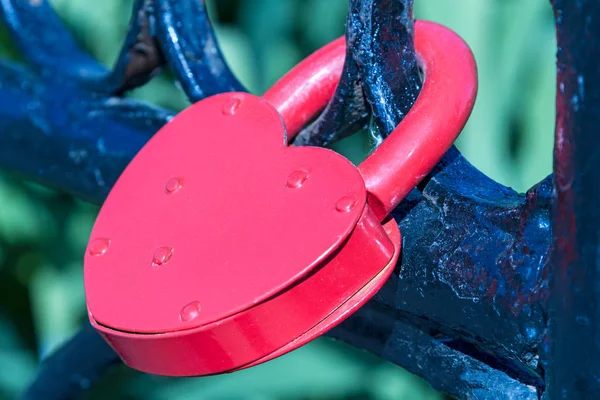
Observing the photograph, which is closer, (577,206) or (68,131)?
(577,206)

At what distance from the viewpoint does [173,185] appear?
381mm

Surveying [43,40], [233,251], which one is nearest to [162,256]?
[233,251]

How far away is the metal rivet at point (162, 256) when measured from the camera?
1.15 ft

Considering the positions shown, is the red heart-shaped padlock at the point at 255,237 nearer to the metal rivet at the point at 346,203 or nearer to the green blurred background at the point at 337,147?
the metal rivet at the point at 346,203

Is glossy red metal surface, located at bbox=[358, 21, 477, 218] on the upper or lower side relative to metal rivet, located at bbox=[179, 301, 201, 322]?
upper

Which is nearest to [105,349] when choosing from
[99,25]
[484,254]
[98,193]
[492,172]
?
[98,193]

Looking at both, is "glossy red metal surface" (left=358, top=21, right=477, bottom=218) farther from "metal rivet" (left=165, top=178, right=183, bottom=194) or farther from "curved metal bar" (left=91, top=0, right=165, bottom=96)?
"curved metal bar" (left=91, top=0, right=165, bottom=96)

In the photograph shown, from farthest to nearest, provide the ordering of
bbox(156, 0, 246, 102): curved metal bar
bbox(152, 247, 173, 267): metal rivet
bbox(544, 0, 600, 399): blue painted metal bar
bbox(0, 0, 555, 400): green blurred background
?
bbox(0, 0, 555, 400): green blurred background → bbox(156, 0, 246, 102): curved metal bar → bbox(152, 247, 173, 267): metal rivet → bbox(544, 0, 600, 399): blue painted metal bar

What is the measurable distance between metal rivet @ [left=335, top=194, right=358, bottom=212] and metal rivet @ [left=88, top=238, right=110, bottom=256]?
12cm

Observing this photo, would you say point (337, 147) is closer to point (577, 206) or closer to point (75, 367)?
point (75, 367)

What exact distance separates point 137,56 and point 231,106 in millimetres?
169

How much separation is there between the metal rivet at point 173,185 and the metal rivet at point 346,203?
91mm

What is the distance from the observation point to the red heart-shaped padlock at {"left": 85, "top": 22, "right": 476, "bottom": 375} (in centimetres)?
32

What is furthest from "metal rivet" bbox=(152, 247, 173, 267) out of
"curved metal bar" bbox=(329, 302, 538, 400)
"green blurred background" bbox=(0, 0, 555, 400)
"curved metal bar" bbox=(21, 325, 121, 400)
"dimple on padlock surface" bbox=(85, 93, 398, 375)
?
"green blurred background" bbox=(0, 0, 555, 400)
